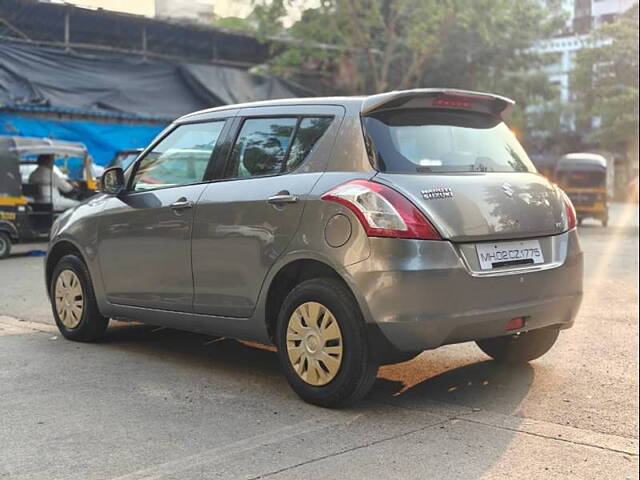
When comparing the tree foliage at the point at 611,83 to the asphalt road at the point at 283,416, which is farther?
the tree foliage at the point at 611,83

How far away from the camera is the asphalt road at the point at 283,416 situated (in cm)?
351

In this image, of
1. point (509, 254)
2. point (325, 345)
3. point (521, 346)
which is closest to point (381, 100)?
point (509, 254)

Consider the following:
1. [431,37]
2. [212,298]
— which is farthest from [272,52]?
[212,298]

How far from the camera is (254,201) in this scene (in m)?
4.64

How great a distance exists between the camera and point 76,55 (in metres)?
20.8

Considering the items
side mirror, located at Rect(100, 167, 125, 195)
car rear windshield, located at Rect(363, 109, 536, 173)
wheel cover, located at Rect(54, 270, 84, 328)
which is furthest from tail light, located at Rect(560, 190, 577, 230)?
wheel cover, located at Rect(54, 270, 84, 328)

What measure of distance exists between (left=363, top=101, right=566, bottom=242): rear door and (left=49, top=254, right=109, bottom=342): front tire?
108 inches

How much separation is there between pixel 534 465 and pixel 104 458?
195 cm

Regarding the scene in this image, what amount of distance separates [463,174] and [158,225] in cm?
209

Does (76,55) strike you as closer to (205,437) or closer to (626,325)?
(626,325)

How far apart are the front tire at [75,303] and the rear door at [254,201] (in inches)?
51.6

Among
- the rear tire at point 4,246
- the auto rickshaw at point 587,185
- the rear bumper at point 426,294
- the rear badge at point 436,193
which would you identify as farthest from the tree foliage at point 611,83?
the rear bumper at point 426,294

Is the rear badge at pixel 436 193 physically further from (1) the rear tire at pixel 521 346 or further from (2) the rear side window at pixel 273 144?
(1) the rear tire at pixel 521 346

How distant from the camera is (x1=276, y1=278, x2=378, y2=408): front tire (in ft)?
13.5
